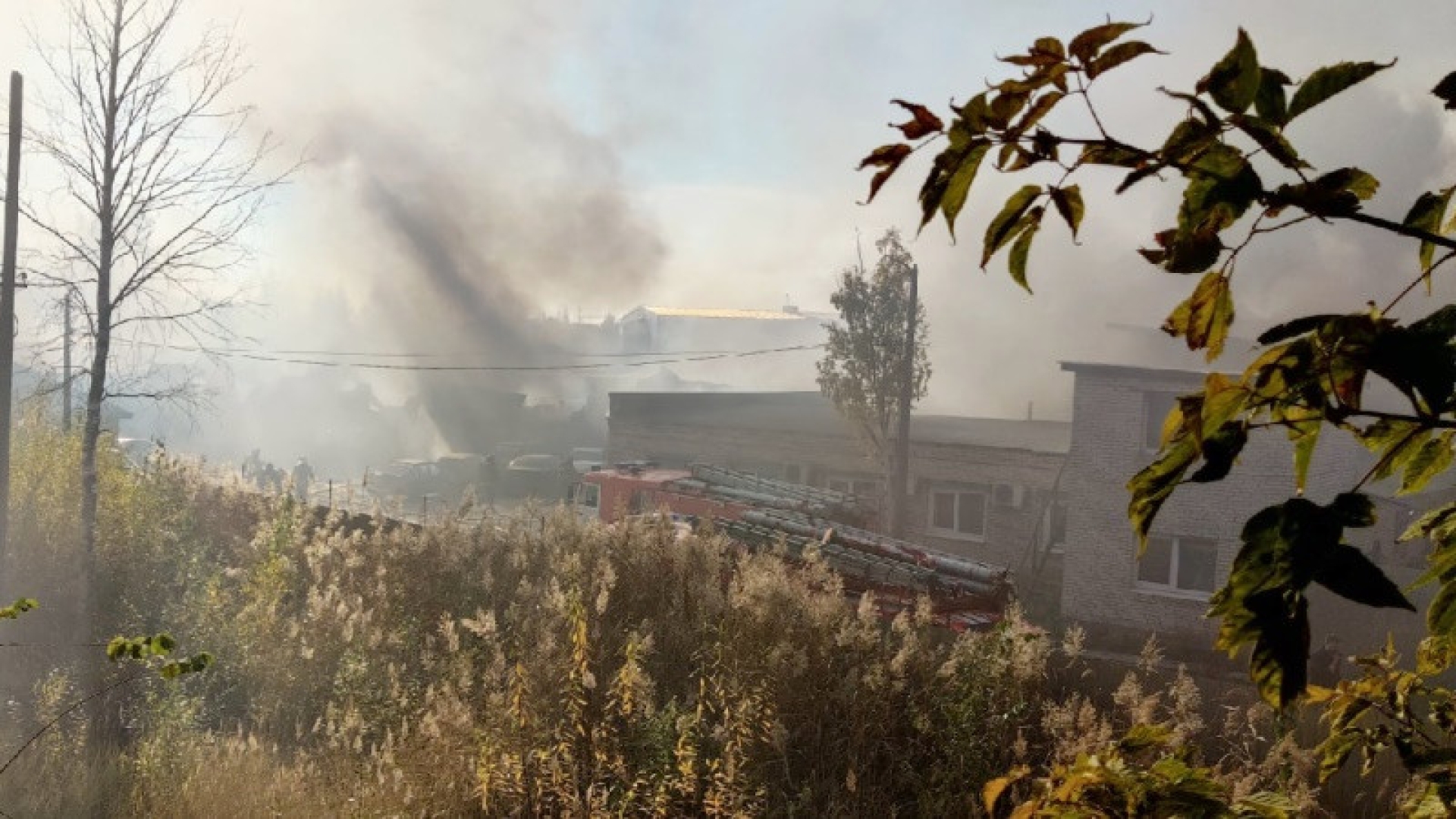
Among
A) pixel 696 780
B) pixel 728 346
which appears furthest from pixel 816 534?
pixel 728 346

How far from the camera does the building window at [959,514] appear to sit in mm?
24438

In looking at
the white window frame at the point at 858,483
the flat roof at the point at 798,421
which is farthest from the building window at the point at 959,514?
the white window frame at the point at 858,483

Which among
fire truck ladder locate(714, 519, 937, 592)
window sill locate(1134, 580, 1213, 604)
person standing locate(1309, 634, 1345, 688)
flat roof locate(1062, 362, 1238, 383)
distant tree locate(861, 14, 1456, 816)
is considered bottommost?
person standing locate(1309, 634, 1345, 688)

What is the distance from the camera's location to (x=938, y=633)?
521 inches

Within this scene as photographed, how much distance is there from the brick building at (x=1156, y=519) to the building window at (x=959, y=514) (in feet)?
12.8

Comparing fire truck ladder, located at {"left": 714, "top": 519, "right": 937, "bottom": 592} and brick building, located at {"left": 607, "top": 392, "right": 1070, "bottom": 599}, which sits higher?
brick building, located at {"left": 607, "top": 392, "right": 1070, "bottom": 599}

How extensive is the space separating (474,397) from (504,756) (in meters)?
44.0

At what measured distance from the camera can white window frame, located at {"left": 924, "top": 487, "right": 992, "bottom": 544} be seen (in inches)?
953

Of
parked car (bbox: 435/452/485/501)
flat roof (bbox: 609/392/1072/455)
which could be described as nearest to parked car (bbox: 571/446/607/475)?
parked car (bbox: 435/452/485/501)

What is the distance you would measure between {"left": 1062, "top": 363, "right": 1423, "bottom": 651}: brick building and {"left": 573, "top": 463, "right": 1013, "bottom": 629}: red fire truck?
420 cm

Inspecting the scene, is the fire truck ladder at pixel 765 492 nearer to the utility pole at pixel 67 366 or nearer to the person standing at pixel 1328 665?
the person standing at pixel 1328 665

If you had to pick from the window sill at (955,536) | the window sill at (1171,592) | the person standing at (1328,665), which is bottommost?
the person standing at (1328,665)

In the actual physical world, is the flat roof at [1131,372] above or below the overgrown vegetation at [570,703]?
above

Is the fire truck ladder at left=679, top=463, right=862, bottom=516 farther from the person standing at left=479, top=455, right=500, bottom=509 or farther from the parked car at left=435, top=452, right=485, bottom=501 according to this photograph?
the parked car at left=435, top=452, right=485, bottom=501
